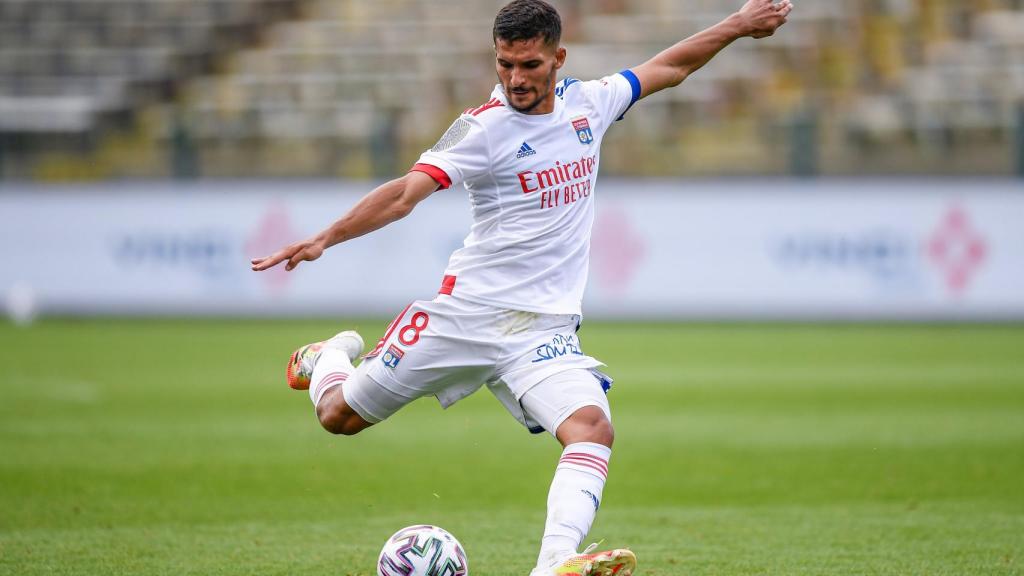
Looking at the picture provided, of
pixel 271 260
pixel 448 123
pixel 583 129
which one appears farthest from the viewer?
pixel 448 123

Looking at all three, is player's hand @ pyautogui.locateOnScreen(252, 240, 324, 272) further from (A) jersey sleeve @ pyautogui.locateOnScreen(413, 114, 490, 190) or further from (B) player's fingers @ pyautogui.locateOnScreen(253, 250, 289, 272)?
(A) jersey sleeve @ pyautogui.locateOnScreen(413, 114, 490, 190)

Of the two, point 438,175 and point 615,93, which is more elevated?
point 615,93

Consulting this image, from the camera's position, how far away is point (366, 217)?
17.3 feet

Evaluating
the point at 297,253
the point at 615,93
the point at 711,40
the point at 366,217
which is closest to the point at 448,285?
the point at 366,217

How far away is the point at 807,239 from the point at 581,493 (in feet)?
44.7

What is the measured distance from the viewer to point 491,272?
222 inches

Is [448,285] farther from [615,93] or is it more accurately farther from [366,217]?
[615,93]

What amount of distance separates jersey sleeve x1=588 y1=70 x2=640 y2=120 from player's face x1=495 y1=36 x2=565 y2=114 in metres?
0.39

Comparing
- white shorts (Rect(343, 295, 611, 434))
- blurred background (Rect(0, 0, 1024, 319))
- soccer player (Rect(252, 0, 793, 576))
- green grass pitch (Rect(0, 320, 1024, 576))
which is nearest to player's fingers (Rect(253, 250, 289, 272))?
soccer player (Rect(252, 0, 793, 576))

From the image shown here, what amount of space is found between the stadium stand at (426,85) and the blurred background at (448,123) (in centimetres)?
5

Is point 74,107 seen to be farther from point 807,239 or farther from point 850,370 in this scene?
point 850,370

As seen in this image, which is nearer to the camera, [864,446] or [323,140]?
[864,446]

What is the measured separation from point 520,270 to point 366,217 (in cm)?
73

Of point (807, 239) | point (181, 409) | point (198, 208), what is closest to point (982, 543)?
point (181, 409)
